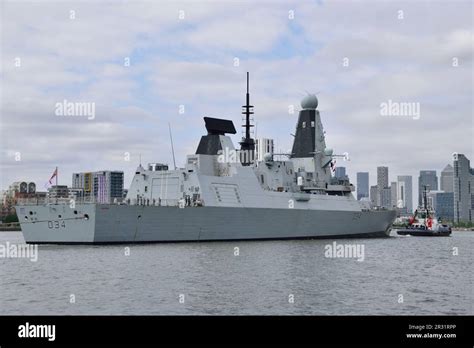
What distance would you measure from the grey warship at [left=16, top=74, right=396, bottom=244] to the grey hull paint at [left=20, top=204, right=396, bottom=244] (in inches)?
2.5

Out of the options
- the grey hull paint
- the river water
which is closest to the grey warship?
the grey hull paint

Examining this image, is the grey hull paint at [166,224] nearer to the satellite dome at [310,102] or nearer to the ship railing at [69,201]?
the ship railing at [69,201]

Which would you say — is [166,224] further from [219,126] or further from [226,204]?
[219,126]

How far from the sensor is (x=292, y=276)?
2412 centimetres

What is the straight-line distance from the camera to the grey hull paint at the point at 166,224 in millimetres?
36844

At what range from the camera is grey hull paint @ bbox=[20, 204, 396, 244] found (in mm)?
36844

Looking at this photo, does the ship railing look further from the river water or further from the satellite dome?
the satellite dome

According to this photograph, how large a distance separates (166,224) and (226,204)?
16.6 ft

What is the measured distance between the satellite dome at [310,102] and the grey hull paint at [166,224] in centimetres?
1134

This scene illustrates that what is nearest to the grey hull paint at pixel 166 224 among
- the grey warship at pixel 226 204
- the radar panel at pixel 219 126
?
the grey warship at pixel 226 204

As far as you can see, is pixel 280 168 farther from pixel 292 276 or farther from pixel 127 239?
pixel 292 276

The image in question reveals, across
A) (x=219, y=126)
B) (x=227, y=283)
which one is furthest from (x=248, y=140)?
(x=227, y=283)

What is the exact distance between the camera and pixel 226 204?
1674 inches
